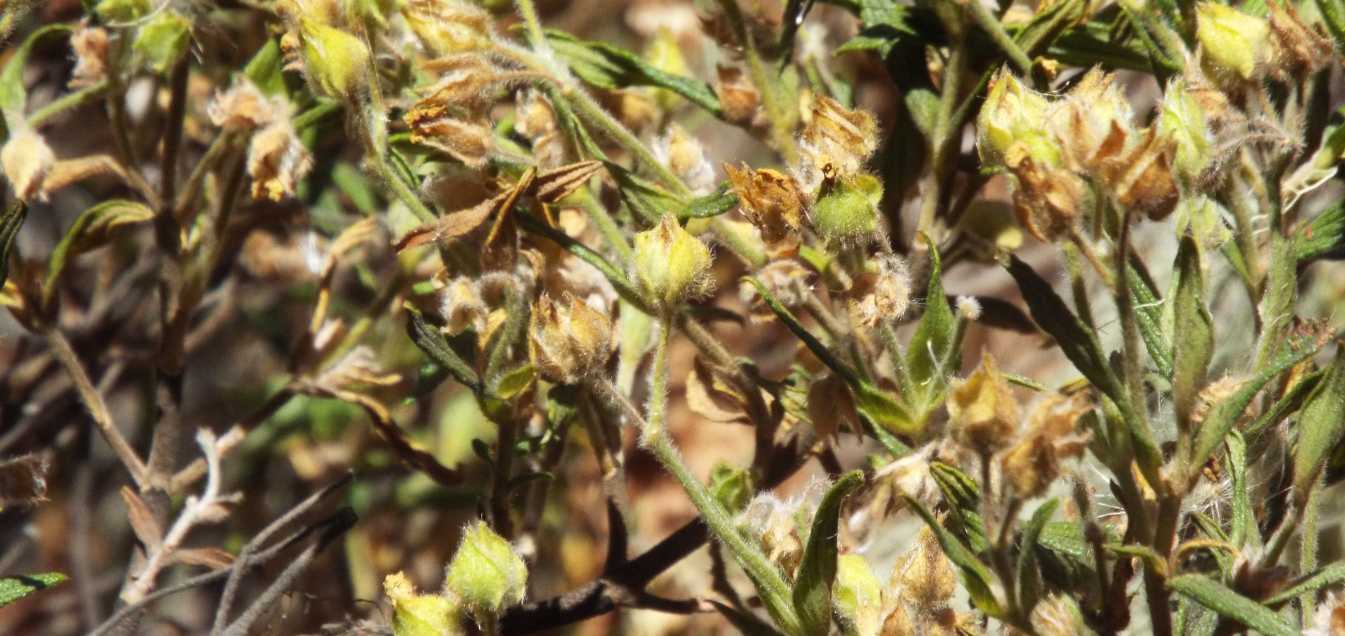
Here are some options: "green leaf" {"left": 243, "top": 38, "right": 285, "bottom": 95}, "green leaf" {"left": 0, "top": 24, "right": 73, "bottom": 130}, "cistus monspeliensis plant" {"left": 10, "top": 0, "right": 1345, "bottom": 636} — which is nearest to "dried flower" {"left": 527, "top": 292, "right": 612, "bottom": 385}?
"cistus monspeliensis plant" {"left": 10, "top": 0, "right": 1345, "bottom": 636}

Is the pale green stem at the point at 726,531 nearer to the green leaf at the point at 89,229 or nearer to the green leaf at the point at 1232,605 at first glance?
the green leaf at the point at 1232,605

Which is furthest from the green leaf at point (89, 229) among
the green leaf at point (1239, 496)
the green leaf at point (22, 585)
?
the green leaf at point (1239, 496)

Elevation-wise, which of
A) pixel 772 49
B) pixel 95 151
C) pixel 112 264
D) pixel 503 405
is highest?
pixel 772 49

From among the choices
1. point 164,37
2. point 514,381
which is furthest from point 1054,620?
point 164,37

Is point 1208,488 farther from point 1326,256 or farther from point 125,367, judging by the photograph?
point 125,367

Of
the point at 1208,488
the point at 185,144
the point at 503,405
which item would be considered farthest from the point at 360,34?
the point at 185,144
